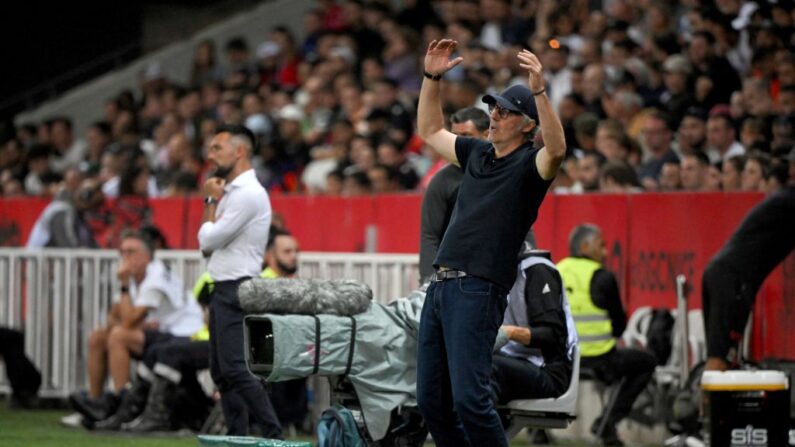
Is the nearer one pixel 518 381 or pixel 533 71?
pixel 533 71

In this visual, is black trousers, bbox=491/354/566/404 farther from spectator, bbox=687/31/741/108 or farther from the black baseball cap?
spectator, bbox=687/31/741/108

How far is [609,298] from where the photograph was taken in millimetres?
11078

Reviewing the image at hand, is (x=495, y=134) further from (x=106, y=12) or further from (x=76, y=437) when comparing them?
(x=106, y=12)

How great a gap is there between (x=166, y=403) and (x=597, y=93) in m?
5.66

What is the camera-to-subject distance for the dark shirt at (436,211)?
29.5 ft

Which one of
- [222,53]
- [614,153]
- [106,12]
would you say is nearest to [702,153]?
[614,153]

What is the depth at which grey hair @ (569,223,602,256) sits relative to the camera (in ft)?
37.2

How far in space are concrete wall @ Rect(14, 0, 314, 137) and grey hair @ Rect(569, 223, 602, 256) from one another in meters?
13.3

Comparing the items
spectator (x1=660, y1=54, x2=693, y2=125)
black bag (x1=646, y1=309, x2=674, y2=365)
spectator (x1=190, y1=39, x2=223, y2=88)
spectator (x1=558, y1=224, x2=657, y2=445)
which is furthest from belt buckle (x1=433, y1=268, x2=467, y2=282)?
spectator (x1=190, y1=39, x2=223, y2=88)

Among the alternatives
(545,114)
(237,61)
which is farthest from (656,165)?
(237,61)

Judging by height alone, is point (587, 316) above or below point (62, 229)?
below

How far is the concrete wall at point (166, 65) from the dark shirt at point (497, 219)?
16.6 m

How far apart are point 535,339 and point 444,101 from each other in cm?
884

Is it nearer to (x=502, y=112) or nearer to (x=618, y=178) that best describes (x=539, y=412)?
(x=502, y=112)
